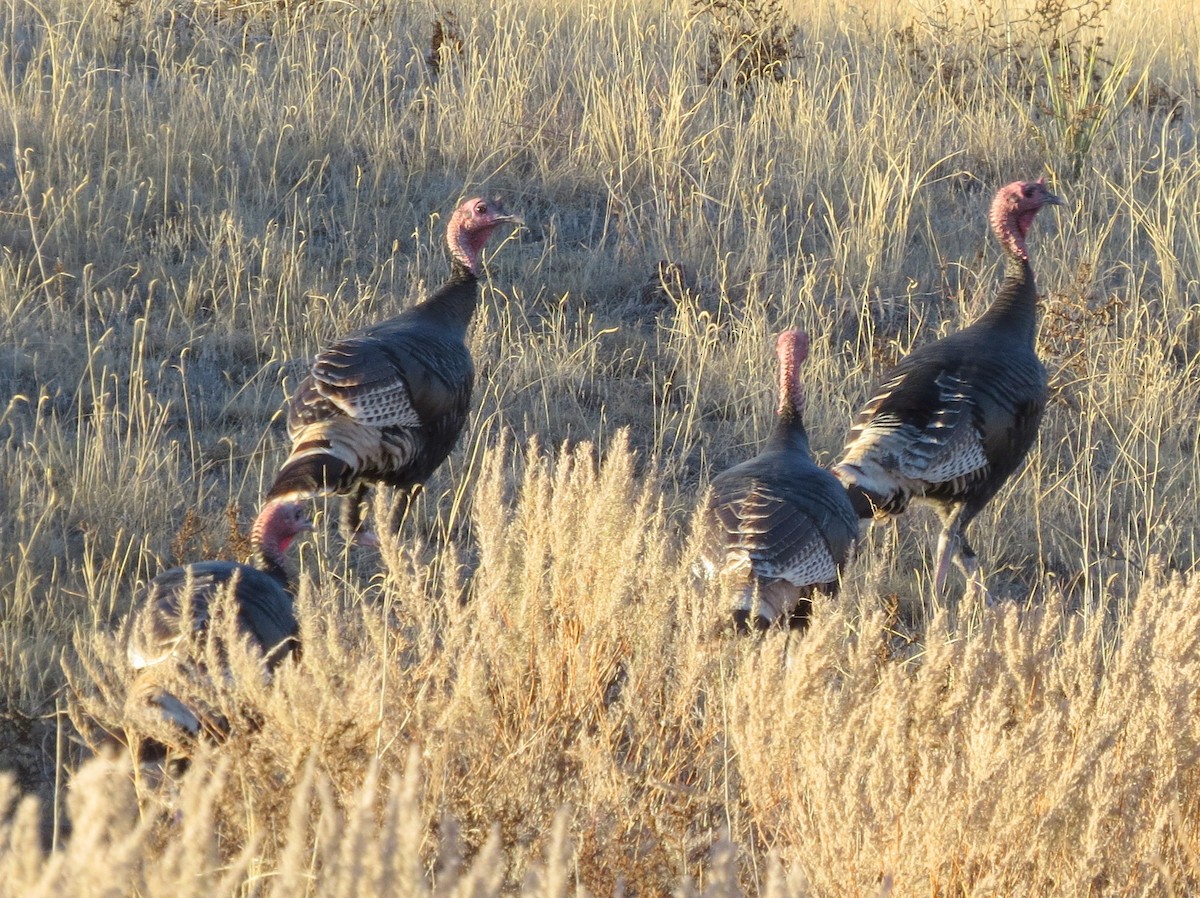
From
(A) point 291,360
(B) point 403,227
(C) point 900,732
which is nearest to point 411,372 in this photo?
(A) point 291,360

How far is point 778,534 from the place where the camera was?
12.8 feet

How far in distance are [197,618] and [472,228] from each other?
2.70m

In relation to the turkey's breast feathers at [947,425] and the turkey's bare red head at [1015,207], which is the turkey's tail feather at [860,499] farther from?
the turkey's bare red head at [1015,207]

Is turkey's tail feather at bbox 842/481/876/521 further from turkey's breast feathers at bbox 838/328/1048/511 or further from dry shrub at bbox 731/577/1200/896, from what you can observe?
dry shrub at bbox 731/577/1200/896

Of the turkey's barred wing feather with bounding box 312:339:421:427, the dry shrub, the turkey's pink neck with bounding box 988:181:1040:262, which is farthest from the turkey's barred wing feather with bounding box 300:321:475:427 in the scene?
the turkey's pink neck with bounding box 988:181:1040:262

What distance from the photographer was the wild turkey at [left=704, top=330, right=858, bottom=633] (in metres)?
3.87

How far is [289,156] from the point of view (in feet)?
22.6

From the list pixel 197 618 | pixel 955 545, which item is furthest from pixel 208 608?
pixel 955 545

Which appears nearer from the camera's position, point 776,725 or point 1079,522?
point 776,725

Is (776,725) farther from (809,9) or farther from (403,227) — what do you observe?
(809,9)

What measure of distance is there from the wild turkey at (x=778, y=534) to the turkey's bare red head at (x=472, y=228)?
5.44 ft

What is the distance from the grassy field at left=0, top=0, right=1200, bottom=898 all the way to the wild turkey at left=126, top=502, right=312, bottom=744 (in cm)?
11

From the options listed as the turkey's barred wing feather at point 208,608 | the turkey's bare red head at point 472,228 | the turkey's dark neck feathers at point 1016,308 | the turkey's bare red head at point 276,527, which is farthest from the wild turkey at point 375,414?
the turkey's dark neck feathers at point 1016,308

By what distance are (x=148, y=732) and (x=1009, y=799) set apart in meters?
1.43
